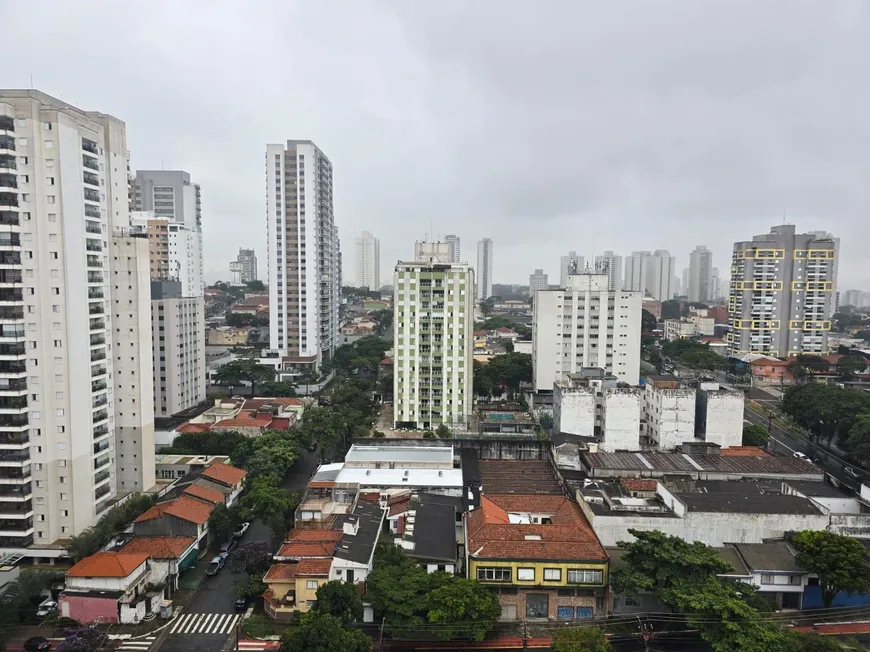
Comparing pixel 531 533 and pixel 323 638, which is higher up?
pixel 531 533

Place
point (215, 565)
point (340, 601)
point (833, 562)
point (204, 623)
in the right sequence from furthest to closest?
point (215, 565) → point (204, 623) → point (833, 562) → point (340, 601)

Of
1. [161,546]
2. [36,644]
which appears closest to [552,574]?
[161,546]

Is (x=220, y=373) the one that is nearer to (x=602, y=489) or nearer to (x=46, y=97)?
(x=46, y=97)

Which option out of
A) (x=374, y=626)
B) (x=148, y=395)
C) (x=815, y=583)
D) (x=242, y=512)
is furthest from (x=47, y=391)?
(x=815, y=583)

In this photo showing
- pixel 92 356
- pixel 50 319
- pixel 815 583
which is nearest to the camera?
pixel 815 583

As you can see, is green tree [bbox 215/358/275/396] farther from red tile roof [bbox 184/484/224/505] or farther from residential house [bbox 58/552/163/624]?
residential house [bbox 58/552/163/624]

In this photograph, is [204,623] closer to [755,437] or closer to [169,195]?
[755,437]

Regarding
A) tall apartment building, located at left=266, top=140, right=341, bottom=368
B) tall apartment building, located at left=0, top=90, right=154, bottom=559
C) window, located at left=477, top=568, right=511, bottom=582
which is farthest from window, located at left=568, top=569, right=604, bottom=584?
tall apartment building, located at left=266, top=140, right=341, bottom=368

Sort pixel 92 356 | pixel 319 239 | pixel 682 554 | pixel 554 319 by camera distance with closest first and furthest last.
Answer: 1. pixel 682 554
2. pixel 92 356
3. pixel 554 319
4. pixel 319 239
